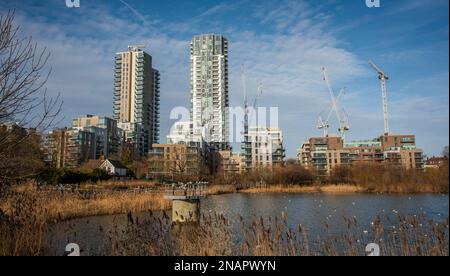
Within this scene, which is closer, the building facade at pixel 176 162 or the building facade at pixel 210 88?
the building facade at pixel 176 162

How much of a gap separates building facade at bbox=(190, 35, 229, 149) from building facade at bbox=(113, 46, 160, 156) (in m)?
20.3

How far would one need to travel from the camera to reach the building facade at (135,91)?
494ft

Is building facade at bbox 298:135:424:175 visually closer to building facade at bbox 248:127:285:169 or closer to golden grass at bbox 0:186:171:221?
building facade at bbox 248:127:285:169

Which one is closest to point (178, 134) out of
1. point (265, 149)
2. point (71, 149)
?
point (265, 149)

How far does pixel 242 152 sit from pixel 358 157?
121 ft

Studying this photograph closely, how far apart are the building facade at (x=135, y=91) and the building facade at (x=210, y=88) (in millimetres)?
20299

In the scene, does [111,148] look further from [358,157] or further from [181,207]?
[181,207]

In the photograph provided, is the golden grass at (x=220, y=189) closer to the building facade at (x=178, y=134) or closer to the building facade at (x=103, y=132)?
the building facade at (x=178, y=134)

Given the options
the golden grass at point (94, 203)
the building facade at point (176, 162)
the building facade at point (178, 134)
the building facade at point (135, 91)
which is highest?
the building facade at point (135, 91)

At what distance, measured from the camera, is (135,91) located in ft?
502

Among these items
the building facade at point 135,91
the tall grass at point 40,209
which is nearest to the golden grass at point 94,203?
the tall grass at point 40,209

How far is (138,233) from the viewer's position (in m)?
9.14
